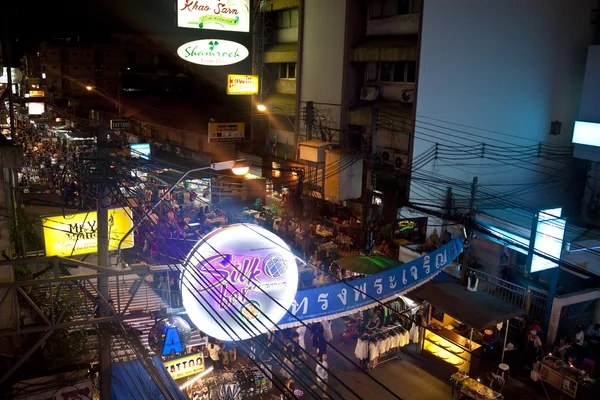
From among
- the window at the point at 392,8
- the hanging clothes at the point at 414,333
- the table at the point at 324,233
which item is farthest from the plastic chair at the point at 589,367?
the window at the point at 392,8

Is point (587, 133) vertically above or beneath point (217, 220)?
above

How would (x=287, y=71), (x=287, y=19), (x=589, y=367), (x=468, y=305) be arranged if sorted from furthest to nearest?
(x=287, y=71), (x=287, y=19), (x=589, y=367), (x=468, y=305)

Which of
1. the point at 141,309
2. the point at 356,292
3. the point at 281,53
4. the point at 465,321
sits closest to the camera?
the point at 356,292

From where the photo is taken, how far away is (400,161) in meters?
22.8

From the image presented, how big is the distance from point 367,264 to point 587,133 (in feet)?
52.0

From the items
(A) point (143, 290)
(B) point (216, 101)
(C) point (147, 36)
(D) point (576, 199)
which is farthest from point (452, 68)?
(C) point (147, 36)

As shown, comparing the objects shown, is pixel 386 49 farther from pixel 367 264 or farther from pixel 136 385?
pixel 136 385

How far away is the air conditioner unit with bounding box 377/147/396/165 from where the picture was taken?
76.4 feet

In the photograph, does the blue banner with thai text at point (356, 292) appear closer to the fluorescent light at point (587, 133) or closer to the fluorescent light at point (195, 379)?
the fluorescent light at point (195, 379)

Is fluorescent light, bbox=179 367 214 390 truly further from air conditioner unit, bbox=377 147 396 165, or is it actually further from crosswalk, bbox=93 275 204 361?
air conditioner unit, bbox=377 147 396 165

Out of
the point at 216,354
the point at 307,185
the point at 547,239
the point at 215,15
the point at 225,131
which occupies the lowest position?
the point at 216,354

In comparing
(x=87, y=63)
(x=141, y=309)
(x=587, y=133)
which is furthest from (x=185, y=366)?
(x=87, y=63)

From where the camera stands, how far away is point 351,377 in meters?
15.0

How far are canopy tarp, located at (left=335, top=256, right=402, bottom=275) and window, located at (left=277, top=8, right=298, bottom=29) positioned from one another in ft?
59.3
